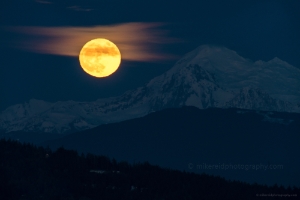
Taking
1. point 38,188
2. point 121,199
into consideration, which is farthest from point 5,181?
point 121,199

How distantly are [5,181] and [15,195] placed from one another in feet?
21.7

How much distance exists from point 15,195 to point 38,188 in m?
6.54

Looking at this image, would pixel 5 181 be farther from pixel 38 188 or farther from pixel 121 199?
pixel 121 199

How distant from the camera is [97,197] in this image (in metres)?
198

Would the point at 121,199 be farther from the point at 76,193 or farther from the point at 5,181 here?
the point at 5,181

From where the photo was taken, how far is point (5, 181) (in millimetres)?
197750

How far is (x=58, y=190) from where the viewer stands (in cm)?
19825

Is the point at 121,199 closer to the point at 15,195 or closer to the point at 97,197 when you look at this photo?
the point at 97,197

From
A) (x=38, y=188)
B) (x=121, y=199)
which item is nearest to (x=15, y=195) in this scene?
(x=38, y=188)

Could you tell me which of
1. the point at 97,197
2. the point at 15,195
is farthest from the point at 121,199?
the point at 15,195

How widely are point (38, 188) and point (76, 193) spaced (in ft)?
22.3

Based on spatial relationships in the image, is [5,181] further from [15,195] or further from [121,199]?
[121,199]

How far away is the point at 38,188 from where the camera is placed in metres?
198

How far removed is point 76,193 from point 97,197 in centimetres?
437
